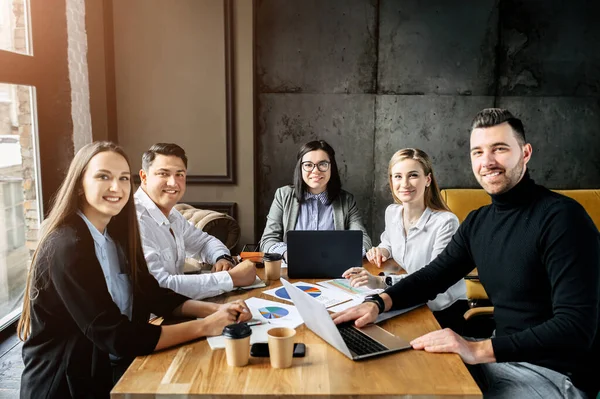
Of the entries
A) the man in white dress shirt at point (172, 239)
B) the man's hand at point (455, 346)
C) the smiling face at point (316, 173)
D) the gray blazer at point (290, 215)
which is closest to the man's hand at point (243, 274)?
the man in white dress shirt at point (172, 239)

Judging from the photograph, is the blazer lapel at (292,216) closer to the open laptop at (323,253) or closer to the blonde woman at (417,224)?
the blonde woman at (417,224)

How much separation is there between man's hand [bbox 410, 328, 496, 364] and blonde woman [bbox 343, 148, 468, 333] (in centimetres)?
83

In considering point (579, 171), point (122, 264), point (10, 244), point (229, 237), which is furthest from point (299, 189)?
point (579, 171)

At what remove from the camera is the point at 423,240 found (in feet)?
8.29

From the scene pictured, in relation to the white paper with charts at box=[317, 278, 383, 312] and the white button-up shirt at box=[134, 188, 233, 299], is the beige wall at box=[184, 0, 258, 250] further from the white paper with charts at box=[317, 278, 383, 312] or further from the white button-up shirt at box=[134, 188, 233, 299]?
the white paper with charts at box=[317, 278, 383, 312]

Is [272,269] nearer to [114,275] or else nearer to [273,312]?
[273,312]

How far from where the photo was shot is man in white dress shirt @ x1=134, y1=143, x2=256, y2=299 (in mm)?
1999

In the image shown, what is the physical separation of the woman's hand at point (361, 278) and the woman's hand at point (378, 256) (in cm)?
38

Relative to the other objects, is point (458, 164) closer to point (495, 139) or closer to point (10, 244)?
point (495, 139)

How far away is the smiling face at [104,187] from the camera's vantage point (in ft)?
5.47

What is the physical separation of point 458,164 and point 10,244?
3365 mm

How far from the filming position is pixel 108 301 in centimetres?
149

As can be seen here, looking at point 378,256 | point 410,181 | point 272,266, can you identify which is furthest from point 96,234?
point 410,181

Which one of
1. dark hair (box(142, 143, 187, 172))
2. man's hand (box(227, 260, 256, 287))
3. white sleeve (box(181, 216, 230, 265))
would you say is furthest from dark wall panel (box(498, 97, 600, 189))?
man's hand (box(227, 260, 256, 287))
